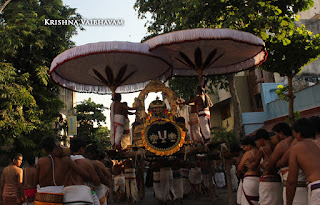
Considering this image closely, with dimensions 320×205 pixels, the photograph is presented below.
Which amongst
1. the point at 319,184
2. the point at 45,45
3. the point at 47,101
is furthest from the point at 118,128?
the point at 45,45

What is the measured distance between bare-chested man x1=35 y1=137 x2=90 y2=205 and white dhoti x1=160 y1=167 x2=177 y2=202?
482 cm

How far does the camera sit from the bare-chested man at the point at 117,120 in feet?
25.9

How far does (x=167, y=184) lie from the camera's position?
27.1 feet

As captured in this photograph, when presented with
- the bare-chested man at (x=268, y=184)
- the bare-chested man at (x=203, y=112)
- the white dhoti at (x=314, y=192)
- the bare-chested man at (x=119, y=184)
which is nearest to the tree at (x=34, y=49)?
the bare-chested man at (x=119, y=184)

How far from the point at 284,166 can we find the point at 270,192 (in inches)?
30.4

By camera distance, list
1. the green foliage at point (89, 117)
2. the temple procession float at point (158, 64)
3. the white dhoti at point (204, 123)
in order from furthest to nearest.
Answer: the green foliage at point (89, 117) → the white dhoti at point (204, 123) → the temple procession float at point (158, 64)

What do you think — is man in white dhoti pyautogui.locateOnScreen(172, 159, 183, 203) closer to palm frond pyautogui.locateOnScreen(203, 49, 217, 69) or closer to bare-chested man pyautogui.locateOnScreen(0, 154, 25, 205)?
palm frond pyautogui.locateOnScreen(203, 49, 217, 69)

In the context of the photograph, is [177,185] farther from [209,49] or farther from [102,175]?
[102,175]

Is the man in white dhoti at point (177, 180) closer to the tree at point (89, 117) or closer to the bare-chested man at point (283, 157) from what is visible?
the bare-chested man at point (283, 157)

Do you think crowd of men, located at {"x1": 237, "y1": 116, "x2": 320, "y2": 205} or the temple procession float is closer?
crowd of men, located at {"x1": 237, "y1": 116, "x2": 320, "y2": 205}

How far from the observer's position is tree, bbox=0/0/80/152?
12.8 meters

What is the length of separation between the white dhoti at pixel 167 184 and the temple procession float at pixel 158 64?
76 cm

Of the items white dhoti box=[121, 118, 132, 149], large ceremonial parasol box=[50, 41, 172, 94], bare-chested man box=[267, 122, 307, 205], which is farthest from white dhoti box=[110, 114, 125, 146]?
bare-chested man box=[267, 122, 307, 205]

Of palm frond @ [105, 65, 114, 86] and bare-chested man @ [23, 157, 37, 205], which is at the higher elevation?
palm frond @ [105, 65, 114, 86]
